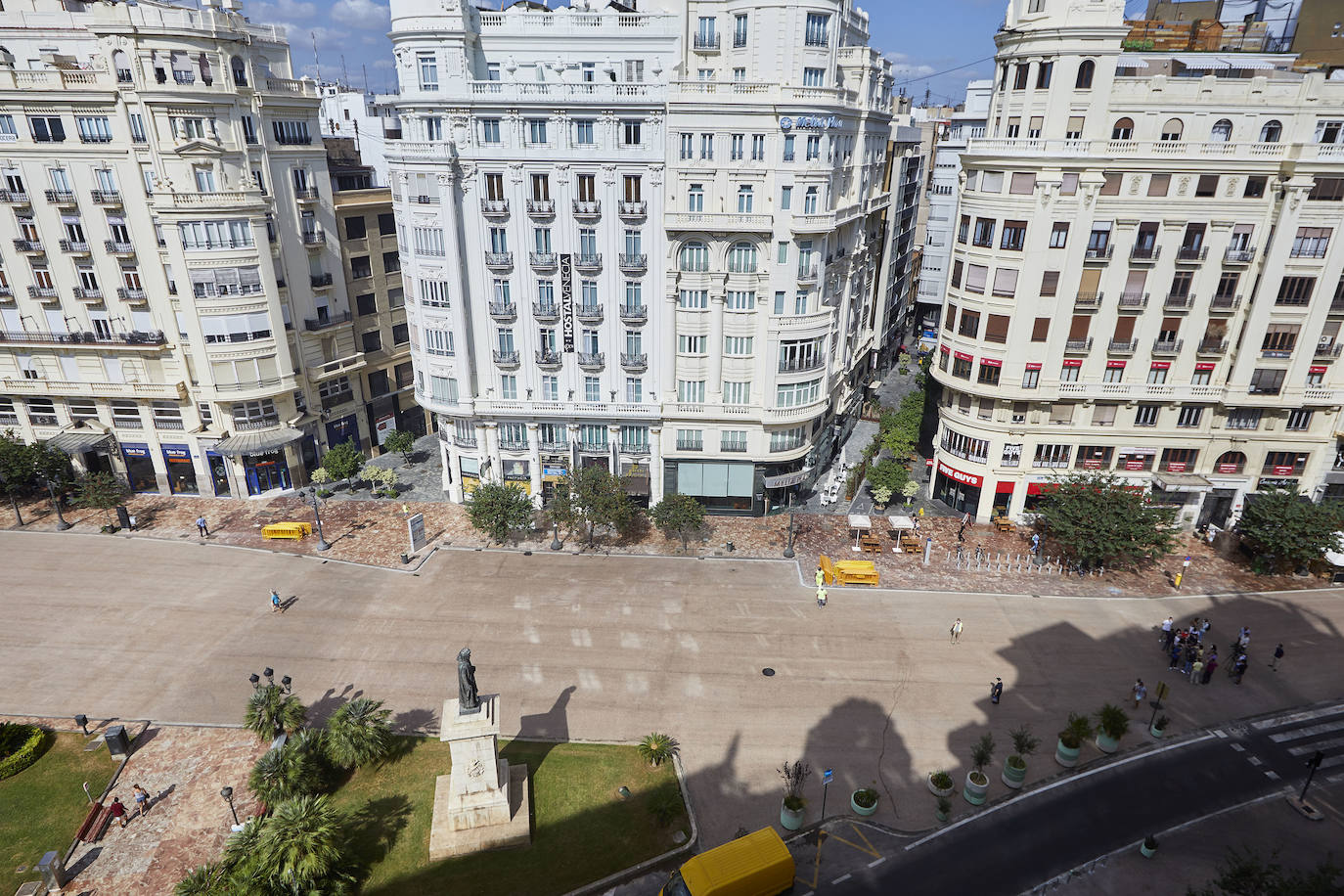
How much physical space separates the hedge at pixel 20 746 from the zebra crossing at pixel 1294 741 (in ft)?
189

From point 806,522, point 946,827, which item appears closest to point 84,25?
point 806,522

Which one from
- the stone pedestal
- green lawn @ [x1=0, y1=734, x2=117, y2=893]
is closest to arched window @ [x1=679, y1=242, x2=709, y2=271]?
the stone pedestal

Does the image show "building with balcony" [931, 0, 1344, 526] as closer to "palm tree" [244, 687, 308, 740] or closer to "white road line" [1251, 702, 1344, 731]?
"white road line" [1251, 702, 1344, 731]

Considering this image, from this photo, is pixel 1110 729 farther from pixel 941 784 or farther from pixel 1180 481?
pixel 1180 481

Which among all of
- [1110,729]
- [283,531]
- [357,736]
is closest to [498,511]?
[283,531]

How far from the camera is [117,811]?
31.2 meters

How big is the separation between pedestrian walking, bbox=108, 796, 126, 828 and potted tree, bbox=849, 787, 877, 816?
31518 mm

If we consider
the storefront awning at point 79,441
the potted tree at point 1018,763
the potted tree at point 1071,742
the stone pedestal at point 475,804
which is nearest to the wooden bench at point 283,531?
the storefront awning at point 79,441

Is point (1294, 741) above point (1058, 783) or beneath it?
above

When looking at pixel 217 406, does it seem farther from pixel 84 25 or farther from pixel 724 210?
pixel 724 210

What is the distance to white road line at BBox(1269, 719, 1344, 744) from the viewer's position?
1437 inches

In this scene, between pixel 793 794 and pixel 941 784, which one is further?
pixel 941 784

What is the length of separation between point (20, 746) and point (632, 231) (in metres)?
43.6

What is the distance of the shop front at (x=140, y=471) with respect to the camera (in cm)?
6000
